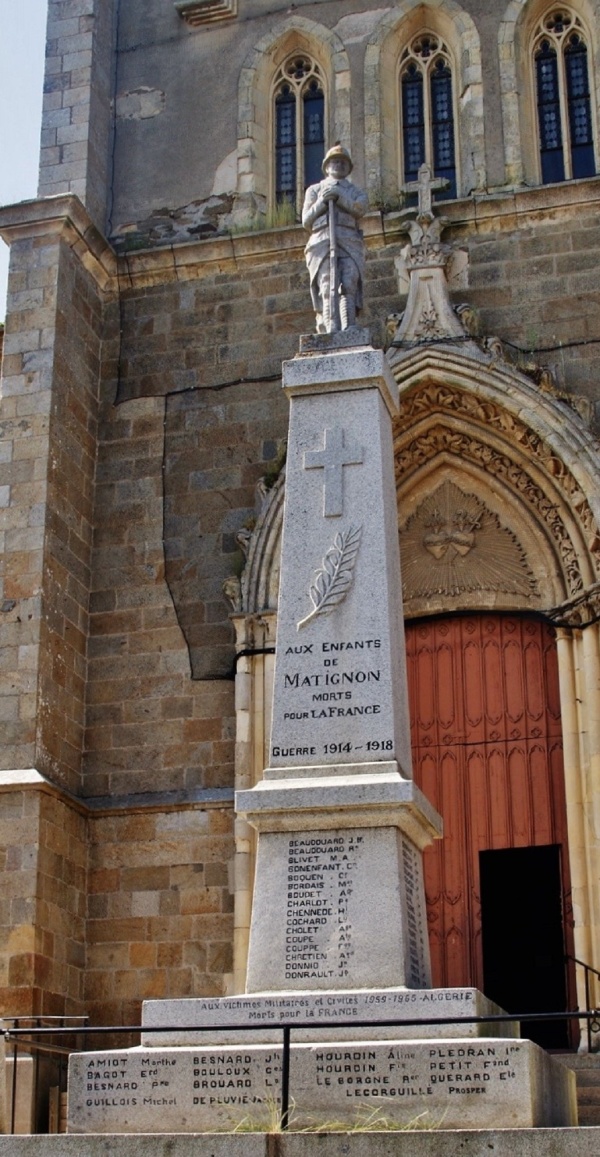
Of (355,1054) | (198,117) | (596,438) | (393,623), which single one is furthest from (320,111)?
(355,1054)

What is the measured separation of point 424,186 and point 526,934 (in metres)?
6.69

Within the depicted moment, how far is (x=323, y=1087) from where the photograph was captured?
7.14 m

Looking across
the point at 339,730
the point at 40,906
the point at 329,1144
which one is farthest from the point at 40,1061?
the point at 329,1144

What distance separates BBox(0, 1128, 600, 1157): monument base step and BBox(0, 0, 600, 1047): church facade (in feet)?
18.4

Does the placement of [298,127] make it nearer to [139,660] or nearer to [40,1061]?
[139,660]

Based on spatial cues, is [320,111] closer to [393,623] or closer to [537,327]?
[537,327]

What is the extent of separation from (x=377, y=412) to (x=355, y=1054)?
362cm

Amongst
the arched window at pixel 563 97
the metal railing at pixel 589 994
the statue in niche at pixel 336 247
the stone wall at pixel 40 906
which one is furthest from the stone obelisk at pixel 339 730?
the arched window at pixel 563 97

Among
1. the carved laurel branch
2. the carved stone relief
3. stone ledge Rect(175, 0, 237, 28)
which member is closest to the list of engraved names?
the carved laurel branch

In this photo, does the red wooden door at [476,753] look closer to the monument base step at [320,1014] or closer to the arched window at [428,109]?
the arched window at [428,109]

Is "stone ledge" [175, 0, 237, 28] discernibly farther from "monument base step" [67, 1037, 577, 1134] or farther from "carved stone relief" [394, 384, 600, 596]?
"monument base step" [67, 1037, 577, 1134]

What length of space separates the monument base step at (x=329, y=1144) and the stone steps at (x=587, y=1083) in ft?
12.9

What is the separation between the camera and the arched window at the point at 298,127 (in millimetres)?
16047

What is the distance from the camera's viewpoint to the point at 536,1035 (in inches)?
514
